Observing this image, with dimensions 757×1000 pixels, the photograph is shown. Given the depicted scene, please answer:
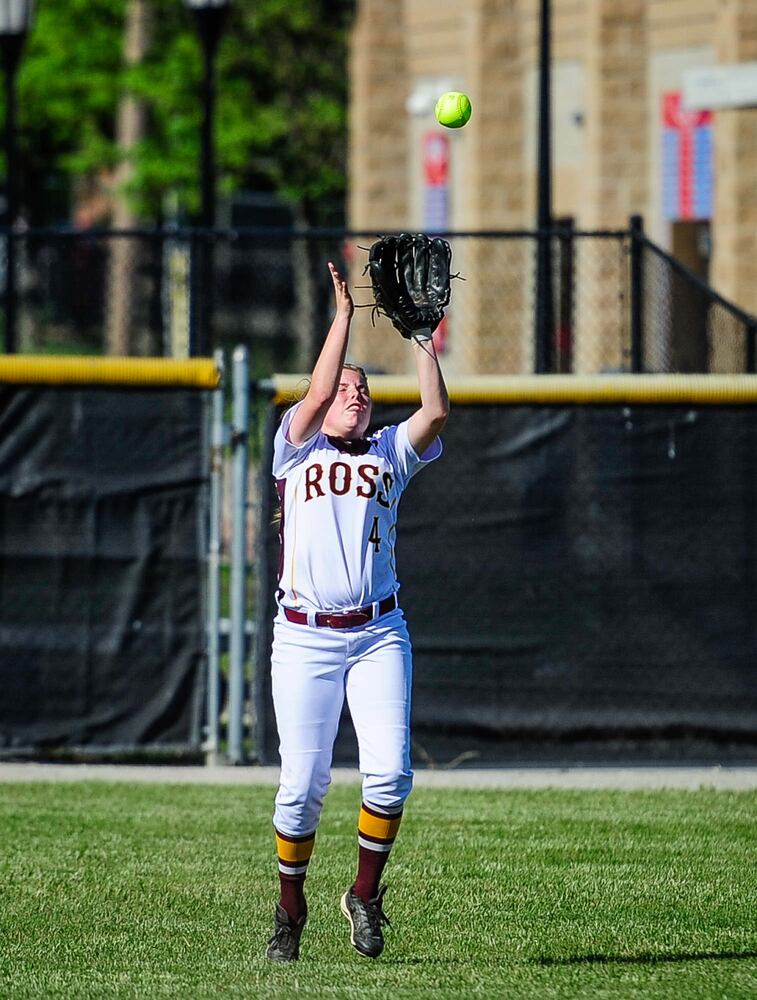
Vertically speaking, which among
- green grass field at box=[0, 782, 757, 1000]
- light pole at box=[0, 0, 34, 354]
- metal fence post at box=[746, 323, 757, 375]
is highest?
light pole at box=[0, 0, 34, 354]

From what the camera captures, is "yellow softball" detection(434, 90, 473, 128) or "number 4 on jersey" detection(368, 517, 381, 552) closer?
"number 4 on jersey" detection(368, 517, 381, 552)

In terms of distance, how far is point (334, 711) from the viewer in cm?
562

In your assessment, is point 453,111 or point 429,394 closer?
point 429,394

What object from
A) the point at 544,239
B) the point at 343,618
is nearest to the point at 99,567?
the point at 544,239

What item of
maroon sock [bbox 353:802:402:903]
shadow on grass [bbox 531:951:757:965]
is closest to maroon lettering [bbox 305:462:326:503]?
maroon sock [bbox 353:802:402:903]

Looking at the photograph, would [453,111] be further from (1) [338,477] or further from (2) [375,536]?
(2) [375,536]

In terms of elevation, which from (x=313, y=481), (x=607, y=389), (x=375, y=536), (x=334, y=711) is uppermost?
(x=607, y=389)

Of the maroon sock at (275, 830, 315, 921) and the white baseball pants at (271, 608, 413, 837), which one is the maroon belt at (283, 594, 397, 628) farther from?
the maroon sock at (275, 830, 315, 921)

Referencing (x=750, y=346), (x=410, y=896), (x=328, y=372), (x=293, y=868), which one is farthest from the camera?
(x=750, y=346)

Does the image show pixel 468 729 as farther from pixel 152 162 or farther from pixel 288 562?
pixel 152 162

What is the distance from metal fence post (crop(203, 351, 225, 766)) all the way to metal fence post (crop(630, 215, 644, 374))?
2596 millimetres

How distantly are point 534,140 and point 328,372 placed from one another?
644 inches

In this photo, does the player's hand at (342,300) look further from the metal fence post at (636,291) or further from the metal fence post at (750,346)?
the metal fence post at (750,346)

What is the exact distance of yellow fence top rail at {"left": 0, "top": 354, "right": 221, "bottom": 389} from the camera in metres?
9.20
